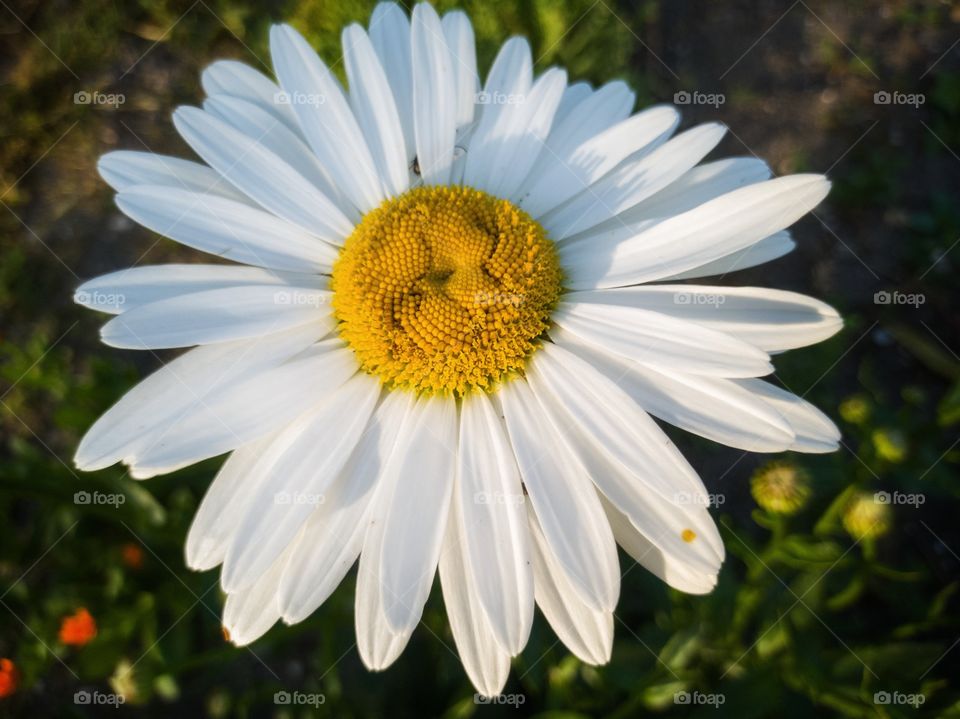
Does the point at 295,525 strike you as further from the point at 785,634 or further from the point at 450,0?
the point at 450,0

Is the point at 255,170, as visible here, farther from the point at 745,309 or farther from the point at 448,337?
the point at 745,309

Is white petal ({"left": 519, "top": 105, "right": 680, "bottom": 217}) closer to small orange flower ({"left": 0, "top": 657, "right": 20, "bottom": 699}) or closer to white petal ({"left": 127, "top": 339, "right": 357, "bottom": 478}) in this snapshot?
white petal ({"left": 127, "top": 339, "right": 357, "bottom": 478})

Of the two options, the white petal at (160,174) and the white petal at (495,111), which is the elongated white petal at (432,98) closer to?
the white petal at (495,111)

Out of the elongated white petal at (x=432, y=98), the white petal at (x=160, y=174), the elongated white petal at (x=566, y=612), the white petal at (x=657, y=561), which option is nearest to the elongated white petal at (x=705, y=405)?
the white petal at (x=657, y=561)

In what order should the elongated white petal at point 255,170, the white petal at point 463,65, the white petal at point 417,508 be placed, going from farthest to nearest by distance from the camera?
the white petal at point 463,65 < the elongated white petal at point 255,170 < the white petal at point 417,508

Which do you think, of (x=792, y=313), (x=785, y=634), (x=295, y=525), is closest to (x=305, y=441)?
(x=295, y=525)

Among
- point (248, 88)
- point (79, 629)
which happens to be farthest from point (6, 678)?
point (248, 88)
